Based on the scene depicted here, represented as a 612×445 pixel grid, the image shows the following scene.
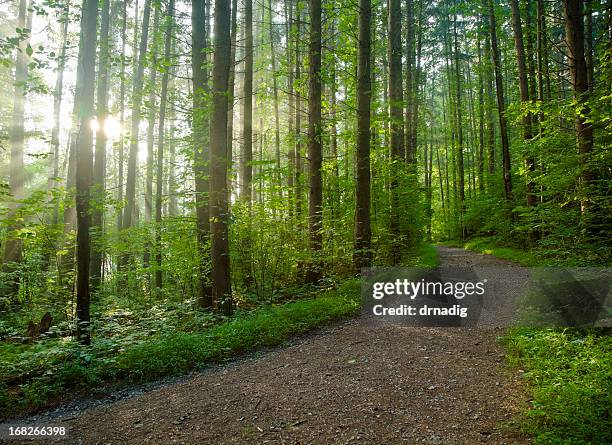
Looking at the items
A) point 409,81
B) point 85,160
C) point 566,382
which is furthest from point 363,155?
point 409,81

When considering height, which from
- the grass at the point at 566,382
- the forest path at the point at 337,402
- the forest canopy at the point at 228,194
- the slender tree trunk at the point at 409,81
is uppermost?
the slender tree trunk at the point at 409,81

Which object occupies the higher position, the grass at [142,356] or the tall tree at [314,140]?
the tall tree at [314,140]

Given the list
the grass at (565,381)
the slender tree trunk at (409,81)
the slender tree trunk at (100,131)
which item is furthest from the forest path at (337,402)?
the slender tree trunk at (409,81)

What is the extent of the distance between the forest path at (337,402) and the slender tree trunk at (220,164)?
2.27m

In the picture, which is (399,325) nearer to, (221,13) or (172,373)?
(172,373)

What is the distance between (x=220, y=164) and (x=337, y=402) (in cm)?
503

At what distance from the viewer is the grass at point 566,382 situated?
2.75m

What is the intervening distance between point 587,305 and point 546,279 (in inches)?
38.9

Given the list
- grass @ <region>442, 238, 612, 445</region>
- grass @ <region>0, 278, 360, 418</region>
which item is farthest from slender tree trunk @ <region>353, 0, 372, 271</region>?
grass @ <region>442, 238, 612, 445</region>

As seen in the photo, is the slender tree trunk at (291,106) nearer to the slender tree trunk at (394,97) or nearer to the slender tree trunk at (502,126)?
the slender tree trunk at (394,97)

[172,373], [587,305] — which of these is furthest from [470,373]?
[172,373]

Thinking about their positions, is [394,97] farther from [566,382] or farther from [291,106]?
[566,382]

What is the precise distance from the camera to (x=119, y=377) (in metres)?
5.15

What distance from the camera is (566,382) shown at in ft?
11.5
